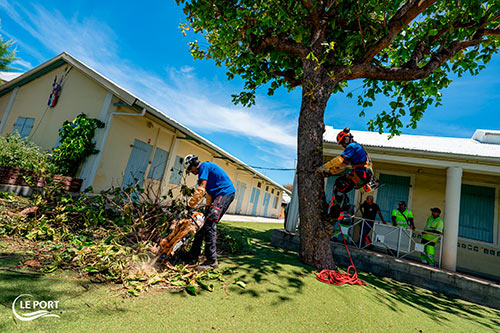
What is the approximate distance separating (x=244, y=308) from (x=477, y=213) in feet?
29.7

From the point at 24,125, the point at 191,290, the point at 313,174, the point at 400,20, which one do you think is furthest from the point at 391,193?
the point at 24,125

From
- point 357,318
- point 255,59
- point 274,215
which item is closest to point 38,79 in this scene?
point 255,59

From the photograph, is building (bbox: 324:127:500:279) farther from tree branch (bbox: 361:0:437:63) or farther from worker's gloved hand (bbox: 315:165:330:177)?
worker's gloved hand (bbox: 315:165:330:177)

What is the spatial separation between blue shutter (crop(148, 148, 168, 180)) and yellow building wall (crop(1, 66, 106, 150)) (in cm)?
268

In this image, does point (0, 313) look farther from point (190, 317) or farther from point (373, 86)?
point (373, 86)

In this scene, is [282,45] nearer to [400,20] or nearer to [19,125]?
[400,20]

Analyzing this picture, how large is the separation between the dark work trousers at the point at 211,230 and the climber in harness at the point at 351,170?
1.94 meters

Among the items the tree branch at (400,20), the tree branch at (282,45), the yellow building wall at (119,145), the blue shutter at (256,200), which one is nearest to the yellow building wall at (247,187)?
the blue shutter at (256,200)

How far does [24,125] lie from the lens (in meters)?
10.0

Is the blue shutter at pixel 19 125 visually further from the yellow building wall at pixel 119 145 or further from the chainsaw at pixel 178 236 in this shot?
the chainsaw at pixel 178 236

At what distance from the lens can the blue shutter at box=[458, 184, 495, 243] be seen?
7.54m

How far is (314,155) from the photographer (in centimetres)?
472

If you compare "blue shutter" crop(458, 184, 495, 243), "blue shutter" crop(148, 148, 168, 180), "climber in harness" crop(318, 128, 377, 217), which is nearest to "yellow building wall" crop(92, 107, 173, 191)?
"blue shutter" crop(148, 148, 168, 180)

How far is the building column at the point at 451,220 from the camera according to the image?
5970 mm
